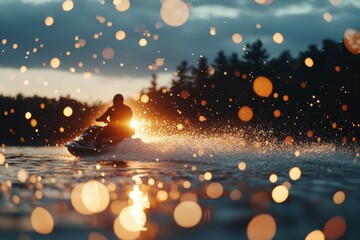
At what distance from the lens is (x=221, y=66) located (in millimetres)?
100438

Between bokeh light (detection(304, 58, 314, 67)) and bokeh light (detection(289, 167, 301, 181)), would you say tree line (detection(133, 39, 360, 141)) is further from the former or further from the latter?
bokeh light (detection(289, 167, 301, 181))

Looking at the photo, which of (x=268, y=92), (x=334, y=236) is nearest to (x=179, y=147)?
(x=334, y=236)

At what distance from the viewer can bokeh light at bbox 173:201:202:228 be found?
6047 mm

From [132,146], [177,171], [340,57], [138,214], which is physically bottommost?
[138,214]

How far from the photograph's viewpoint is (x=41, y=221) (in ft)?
20.0

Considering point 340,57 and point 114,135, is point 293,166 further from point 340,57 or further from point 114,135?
point 340,57

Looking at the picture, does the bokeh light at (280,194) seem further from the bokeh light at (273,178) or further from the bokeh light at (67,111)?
the bokeh light at (67,111)

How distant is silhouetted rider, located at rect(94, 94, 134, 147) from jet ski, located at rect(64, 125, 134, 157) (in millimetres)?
134

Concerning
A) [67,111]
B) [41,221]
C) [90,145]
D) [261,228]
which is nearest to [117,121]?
[90,145]

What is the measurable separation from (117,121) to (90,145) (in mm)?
1094

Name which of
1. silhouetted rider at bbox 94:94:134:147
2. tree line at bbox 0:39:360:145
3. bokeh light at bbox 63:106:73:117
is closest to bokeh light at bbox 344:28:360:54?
tree line at bbox 0:39:360:145

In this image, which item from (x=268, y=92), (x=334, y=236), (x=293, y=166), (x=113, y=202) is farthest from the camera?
(x=268, y=92)

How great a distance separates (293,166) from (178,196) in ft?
18.6

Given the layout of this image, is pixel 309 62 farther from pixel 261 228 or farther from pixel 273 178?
pixel 261 228
